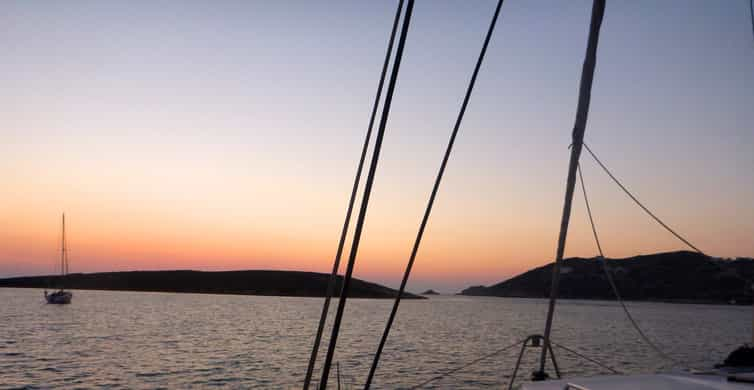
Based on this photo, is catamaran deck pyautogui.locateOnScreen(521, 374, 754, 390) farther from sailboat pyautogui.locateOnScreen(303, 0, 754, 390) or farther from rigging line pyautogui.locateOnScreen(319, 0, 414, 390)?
rigging line pyautogui.locateOnScreen(319, 0, 414, 390)

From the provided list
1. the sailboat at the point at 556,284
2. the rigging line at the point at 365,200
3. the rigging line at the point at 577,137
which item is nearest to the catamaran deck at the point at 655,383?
the sailboat at the point at 556,284

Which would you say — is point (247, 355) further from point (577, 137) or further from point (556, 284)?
point (577, 137)

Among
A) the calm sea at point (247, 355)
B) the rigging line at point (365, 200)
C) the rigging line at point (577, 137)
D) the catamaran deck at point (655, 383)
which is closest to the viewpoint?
the rigging line at point (365, 200)

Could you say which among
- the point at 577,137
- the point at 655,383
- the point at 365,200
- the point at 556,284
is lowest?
the point at 655,383

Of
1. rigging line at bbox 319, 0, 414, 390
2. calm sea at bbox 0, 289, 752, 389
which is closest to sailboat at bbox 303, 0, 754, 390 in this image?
rigging line at bbox 319, 0, 414, 390

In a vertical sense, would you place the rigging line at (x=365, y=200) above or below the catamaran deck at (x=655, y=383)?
above

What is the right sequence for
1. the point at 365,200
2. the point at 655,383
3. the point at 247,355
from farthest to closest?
the point at 247,355 → the point at 655,383 → the point at 365,200

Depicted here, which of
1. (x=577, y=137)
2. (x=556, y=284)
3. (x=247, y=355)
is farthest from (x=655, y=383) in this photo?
(x=247, y=355)

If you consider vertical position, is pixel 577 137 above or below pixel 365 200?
above

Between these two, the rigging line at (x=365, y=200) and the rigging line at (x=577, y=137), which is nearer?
the rigging line at (x=365, y=200)

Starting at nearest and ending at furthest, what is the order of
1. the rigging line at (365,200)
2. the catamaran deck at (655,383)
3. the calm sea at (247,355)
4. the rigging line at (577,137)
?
the rigging line at (365,200) < the catamaran deck at (655,383) < the rigging line at (577,137) < the calm sea at (247,355)

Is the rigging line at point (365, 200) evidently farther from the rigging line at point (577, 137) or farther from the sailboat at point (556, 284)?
the rigging line at point (577, 137)

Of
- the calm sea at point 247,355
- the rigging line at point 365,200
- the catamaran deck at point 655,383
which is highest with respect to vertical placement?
the rigging line at point 365,200

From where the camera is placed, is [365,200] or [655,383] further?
[655,383]
